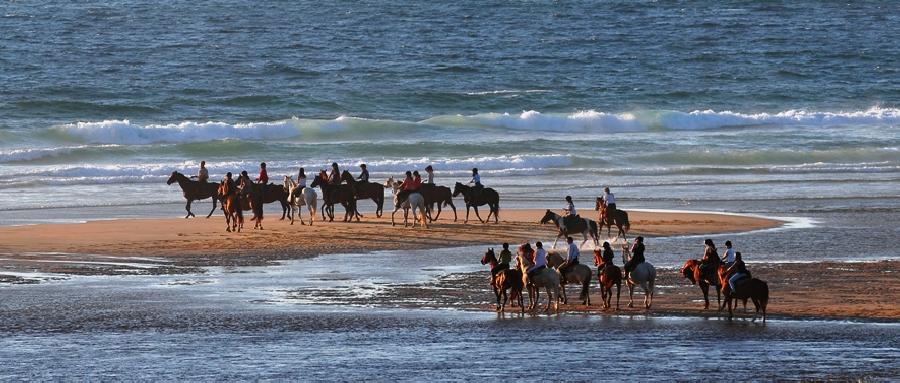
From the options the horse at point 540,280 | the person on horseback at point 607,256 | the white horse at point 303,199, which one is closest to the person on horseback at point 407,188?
the white horse at point 303,199

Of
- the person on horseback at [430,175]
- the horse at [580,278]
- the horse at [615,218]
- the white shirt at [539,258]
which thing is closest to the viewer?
the white shirt at [539,258]

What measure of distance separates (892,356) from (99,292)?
43.0 feet

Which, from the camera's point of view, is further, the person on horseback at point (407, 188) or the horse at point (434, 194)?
the horse at point (434, 194)

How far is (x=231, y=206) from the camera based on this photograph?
34562 mm

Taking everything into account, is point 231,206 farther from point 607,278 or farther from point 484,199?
point 607,278

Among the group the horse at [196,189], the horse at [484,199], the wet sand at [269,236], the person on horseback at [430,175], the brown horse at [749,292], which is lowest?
the brown horse at [749,292]

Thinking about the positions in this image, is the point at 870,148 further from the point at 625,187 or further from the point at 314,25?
the point at 314,25

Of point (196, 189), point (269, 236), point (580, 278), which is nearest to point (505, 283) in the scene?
point (580, 278)

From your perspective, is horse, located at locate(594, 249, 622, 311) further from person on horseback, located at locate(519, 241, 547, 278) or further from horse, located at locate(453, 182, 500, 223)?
horse, located at locate(453, 182, 500, 223)

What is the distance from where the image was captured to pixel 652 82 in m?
79.4

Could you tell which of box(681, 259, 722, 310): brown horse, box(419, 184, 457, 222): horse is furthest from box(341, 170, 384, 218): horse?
box(681, 259, 722, 310): brown horse

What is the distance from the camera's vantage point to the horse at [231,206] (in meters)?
34.5

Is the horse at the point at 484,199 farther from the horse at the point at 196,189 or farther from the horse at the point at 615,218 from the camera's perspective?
the horse at the point at 196,189

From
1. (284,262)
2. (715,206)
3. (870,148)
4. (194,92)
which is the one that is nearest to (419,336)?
(284,262)
